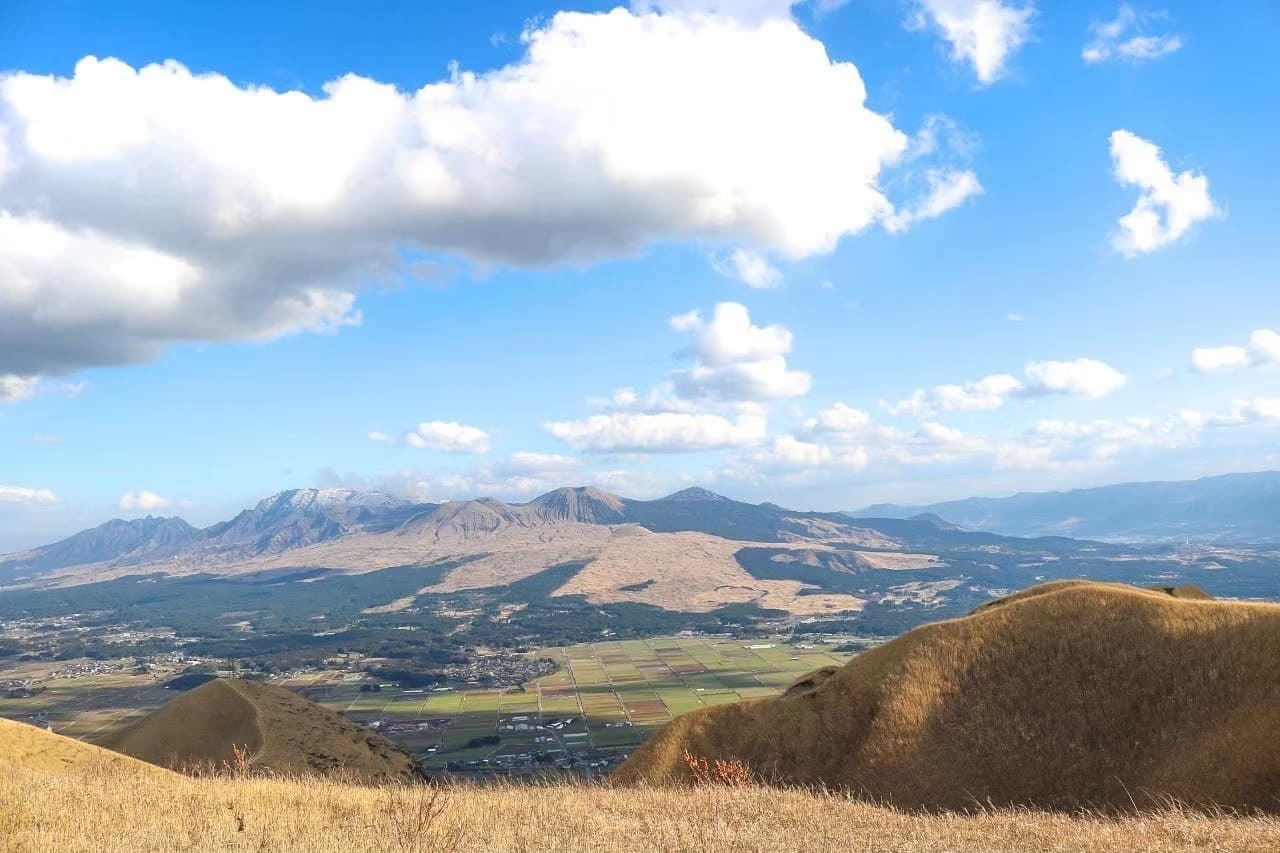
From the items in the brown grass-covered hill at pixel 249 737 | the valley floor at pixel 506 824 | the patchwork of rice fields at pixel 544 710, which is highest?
the valley floor at pixel 506 824

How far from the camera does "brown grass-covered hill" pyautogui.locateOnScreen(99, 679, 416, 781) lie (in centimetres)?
4641

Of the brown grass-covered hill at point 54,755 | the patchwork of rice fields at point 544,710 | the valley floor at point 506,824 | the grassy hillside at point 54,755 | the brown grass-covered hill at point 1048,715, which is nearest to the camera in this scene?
the valley floor at point 506,824

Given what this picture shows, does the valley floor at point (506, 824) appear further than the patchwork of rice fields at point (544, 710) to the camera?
No

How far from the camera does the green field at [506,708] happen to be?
399ft

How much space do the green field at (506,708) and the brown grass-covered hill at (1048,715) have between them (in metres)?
72.6

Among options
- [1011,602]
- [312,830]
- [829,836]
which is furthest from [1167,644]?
[312,830]

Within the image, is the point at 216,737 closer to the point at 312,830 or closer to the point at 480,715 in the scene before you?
the point at 312,830

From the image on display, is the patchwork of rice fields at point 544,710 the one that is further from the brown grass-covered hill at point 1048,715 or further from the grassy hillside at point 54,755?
the grassy hillside at point 54,755

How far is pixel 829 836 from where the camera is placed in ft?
57.9

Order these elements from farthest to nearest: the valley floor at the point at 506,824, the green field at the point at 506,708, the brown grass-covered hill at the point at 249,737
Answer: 1. the green field at the point at 506,708
2. the brown grass-covered hill at the point at 249,737
3. the valley floor at the point at 506,824

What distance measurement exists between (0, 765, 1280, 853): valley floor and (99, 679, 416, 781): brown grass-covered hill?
2445cm

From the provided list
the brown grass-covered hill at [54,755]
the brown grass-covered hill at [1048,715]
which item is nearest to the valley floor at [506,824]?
the brown grass-covered hill at [54,755]

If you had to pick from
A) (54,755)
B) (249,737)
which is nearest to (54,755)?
(54,755)

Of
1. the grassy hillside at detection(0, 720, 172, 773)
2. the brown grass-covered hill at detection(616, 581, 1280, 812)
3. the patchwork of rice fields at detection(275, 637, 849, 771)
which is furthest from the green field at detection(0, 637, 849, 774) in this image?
the grassy hillside at detection(0, 720, 172, 773)
